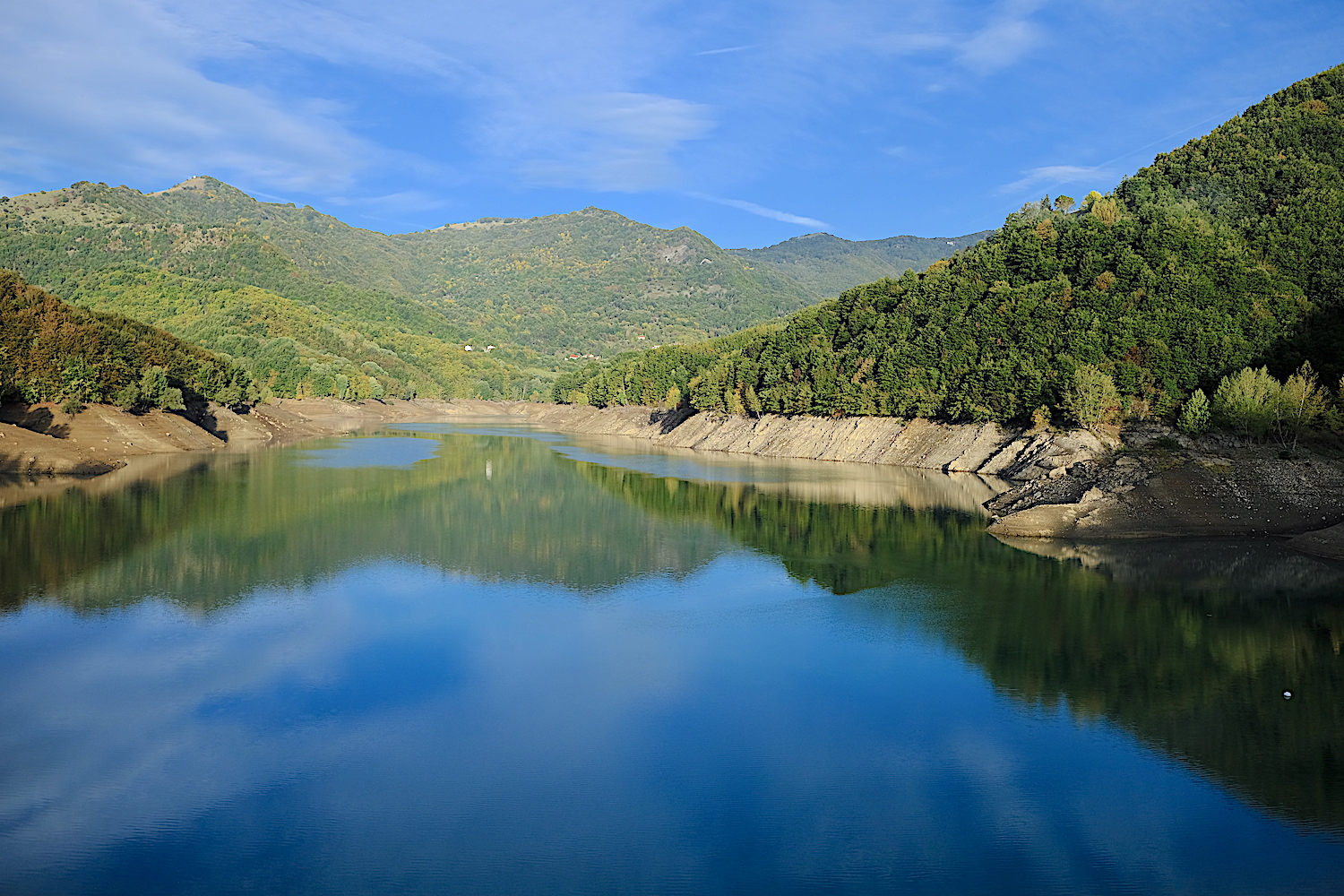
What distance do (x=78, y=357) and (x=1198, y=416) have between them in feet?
306

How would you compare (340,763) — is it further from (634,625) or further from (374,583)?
(374,583)

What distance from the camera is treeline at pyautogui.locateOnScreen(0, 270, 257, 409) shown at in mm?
75000

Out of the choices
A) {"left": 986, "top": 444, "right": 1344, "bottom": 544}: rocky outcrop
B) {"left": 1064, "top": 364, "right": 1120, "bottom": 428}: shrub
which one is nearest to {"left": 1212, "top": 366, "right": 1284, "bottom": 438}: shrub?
{"left": 986, "top": 444, "right": 1344, "bottom": 544}: rocky outcrop

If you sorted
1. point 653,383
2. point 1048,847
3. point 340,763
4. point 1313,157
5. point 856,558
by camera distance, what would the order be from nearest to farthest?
1. point 1048,847
2. point 340,763
3. point 856,558
4. point 1313,157
5. point 653,383

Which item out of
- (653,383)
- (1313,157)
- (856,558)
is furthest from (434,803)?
(653,383)

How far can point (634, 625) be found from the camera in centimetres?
2888

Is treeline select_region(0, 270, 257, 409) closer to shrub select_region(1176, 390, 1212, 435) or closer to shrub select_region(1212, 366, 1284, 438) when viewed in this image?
shrub select_region(1176, 390, 1212, 435)

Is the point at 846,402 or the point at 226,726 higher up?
the point at 846,402

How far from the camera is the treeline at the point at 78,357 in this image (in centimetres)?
7500

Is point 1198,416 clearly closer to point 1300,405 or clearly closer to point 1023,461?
point 1300,405

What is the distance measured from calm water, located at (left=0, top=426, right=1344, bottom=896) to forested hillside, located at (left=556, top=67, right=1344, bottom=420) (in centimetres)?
3443

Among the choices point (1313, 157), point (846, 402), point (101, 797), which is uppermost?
point (1313, 157)

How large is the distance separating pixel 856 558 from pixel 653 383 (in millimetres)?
120390

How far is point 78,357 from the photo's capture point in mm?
81750
